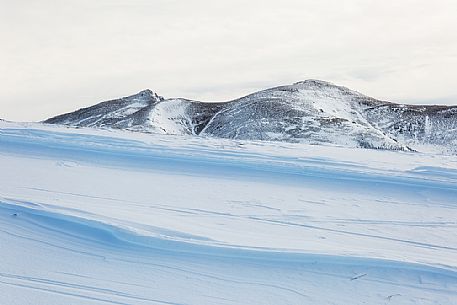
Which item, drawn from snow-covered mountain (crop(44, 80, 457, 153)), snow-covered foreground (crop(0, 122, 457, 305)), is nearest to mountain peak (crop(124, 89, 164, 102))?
snow-covered mountain (crop(44, 80, 457, 153))

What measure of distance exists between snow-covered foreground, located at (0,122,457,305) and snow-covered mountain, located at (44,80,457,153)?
28.9 metres

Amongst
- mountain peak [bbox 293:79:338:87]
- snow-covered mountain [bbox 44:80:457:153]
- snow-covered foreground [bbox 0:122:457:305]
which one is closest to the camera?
snow-covered foreground [bbox 0:122:457:305]

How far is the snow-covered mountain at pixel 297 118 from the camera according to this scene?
39.4 meters

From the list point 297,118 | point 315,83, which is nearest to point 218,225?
point 297,118

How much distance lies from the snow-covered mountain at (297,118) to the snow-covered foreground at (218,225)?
94.8 feet

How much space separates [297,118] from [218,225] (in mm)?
38810

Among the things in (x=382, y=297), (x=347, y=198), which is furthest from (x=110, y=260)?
(x=347, y=198)

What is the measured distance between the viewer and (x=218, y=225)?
191 inches

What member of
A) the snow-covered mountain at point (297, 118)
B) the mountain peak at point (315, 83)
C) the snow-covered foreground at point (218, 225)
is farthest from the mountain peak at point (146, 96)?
the snow-covered foreground at point (218, 225)

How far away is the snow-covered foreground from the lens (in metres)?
3.72

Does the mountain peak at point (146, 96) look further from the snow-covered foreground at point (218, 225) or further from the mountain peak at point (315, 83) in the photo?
the snow-covered foreground at point (218, 225)

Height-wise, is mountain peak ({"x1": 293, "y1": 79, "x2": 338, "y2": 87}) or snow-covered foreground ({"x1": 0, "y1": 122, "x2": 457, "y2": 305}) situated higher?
mountain peak ({"x1": 293, "y1": 79, "x2": 338, "y2": 87})

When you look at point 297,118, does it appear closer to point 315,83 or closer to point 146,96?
point 315,83

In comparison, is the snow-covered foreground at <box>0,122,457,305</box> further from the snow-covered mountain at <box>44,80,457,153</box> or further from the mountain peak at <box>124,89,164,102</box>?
the mountain peak at <box>124,89,164,102</box>
